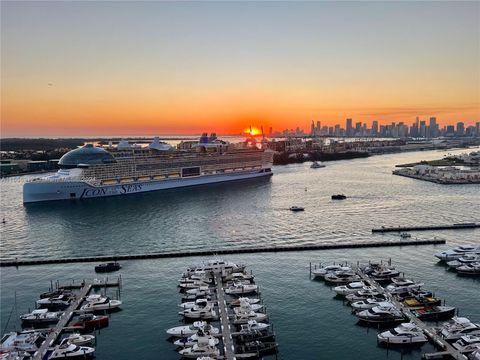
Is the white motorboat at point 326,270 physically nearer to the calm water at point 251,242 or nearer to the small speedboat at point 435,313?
the calm water at point 251,242

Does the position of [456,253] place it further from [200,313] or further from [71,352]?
[71,352]

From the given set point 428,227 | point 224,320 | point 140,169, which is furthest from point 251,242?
point 140,169

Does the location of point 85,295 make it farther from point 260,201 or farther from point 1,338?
point 260,201

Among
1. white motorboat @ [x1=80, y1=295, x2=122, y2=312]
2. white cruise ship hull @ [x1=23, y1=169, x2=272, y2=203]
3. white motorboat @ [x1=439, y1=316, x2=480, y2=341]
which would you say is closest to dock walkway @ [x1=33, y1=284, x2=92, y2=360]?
white motorboat @ [x1=80, y1=295, x2=122, y2=312]

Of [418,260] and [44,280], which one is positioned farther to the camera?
[418,260]

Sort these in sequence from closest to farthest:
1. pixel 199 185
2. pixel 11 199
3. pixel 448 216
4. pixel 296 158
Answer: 1. pixel 448 216
2. pixel 11 199
3. pixel 199 185
4. pixel 296 158

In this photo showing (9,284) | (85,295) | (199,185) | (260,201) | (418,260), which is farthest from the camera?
(199,185)

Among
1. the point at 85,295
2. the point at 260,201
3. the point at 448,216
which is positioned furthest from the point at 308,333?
the point at 260,201
